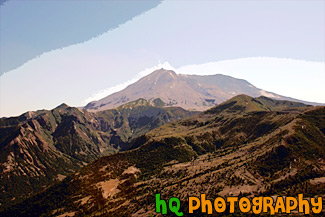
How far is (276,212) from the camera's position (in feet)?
646

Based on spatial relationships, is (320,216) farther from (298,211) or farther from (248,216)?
(248,216)

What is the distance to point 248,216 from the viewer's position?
195 metres

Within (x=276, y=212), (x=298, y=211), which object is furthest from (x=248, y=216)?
(x=298, y=211)

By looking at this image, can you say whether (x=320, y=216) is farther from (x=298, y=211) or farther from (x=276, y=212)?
(x=276, y=212)

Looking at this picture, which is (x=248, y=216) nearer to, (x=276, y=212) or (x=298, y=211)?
(x=276, y=212)

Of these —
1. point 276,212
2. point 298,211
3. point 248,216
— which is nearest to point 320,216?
point 298,211

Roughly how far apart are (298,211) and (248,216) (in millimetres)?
39365

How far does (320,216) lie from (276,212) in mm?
28676

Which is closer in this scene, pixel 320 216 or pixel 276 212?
pixel 320 216

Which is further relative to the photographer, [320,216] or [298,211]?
[298,211]

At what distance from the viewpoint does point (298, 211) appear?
19838cm

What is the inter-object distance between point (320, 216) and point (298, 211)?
1646cm

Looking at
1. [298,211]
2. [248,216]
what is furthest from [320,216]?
[248,216]
